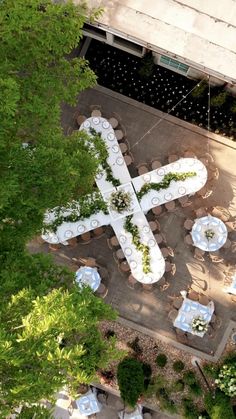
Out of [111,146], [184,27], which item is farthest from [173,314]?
[184,27]

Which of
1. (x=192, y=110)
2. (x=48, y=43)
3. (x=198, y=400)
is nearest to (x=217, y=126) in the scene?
(x=192, y=110)

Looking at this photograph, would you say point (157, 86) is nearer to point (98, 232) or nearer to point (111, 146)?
point (111, 146)

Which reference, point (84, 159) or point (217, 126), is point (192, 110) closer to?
point (217, 126)

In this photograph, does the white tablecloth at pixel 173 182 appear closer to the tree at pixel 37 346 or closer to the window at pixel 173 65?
the window at pixel 173 65

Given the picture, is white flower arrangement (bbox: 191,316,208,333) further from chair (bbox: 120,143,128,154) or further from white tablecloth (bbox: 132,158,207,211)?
chair (bbox: 120,143,128,154)

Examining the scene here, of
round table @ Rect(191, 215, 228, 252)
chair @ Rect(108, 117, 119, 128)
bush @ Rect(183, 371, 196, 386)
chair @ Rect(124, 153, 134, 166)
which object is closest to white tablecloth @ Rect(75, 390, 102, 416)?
bush @ Rect(183, 371, 196, 386)

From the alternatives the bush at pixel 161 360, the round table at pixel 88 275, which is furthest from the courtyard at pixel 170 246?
the round table at pixel 88 275
